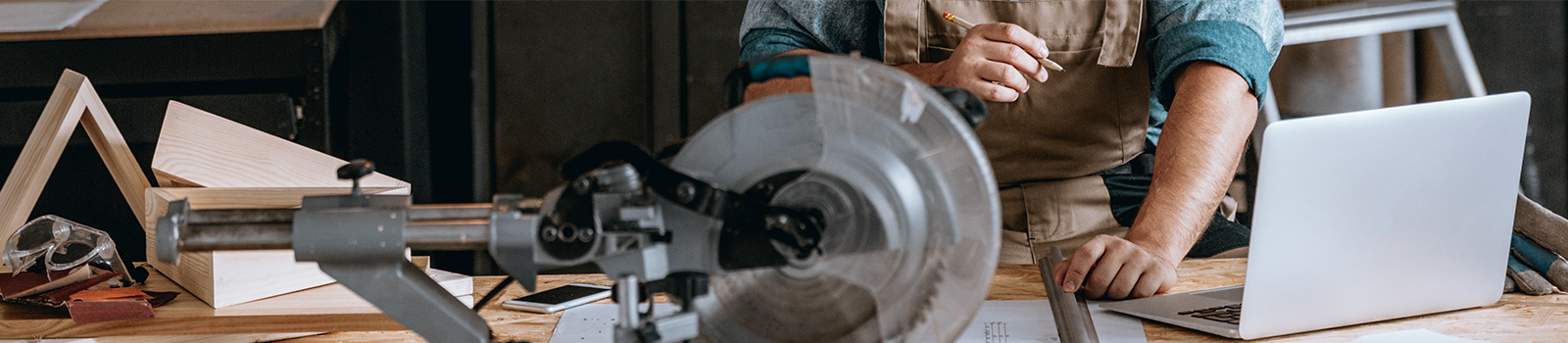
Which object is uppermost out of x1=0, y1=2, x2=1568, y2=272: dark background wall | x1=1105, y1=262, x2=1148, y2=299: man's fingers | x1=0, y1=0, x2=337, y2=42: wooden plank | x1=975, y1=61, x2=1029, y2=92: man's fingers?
x1=975, y1=61, x2=1029, y2=92: man's fingers

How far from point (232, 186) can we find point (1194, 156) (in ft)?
3.88

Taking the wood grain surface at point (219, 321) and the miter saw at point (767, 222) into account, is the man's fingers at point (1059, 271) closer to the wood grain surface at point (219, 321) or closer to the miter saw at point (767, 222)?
the miter saw at point (767, 222)

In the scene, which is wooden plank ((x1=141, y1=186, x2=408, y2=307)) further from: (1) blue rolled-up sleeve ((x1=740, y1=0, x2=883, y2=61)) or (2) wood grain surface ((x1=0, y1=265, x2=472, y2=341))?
(1) blue rolled-up sleeve ((x1=740, y1=0, x2=883, y2=61))

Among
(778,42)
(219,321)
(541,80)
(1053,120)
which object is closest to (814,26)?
(778,42)

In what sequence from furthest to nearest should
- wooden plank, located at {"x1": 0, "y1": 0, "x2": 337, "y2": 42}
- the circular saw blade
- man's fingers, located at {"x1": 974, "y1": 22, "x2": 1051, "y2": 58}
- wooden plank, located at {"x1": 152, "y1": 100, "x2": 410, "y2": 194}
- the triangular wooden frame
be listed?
wooden plank, located at {"x1": 0, "y1": 0, "x2": 337, "y2": 42} → man's fingers, located at {"x1": 974, "y1": 22, "x2": 1051, "y2": 58} → the triangular wooden frame → wooden plank, located at {"x1": 152, "y1": 100, "x2": 410, "y2": 194} → the circular saw blade

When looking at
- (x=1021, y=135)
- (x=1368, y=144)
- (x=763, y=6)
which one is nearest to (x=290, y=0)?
(x=763, y=6)

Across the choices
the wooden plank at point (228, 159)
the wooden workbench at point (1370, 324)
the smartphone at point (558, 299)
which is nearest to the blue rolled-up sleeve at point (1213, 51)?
the wooden workbench at point (1370, 324)

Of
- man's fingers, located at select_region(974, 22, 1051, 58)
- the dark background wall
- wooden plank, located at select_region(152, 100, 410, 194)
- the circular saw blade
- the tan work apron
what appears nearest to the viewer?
the circular saw blade

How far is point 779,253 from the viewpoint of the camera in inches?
25.7

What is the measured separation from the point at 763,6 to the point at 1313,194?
1.02 meters

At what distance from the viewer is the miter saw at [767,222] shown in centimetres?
63

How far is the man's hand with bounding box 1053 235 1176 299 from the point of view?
104 centimetres

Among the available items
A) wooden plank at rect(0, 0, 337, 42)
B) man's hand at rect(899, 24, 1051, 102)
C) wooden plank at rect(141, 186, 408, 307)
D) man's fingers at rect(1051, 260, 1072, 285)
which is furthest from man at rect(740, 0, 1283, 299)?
wooden plank at rect(0, 0, 337, 42)

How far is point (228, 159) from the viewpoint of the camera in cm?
108
